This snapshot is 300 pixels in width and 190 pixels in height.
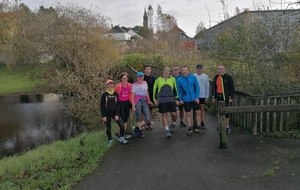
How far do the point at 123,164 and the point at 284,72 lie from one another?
519 centimetres

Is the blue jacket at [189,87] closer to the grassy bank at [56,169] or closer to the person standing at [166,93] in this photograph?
the person standing at [166,93]

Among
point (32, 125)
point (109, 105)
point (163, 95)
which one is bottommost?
point (32, 125)

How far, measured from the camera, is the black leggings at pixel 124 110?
658 centimetres

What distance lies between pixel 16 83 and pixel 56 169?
97.6ft

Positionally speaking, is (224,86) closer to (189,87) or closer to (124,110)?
(189,87)

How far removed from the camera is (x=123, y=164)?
5.34 meters

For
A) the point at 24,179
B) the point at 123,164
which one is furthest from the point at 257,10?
the point at 24,179

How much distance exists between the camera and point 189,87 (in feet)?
22.0

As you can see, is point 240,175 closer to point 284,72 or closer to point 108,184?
point 108,184

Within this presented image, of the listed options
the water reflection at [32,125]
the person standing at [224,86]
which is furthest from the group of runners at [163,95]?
the water reflection at [32,125]

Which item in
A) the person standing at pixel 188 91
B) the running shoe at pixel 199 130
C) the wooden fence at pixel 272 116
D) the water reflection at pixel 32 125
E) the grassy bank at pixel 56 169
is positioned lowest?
the water reflection at pixel 32 125

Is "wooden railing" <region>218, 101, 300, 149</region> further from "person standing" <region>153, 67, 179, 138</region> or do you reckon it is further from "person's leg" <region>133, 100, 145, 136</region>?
"person's leg" <region>133, 100, 145, 136</region>

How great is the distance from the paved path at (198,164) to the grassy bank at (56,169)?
0.96ft

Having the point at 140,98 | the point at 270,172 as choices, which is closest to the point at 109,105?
the point at 140,98
